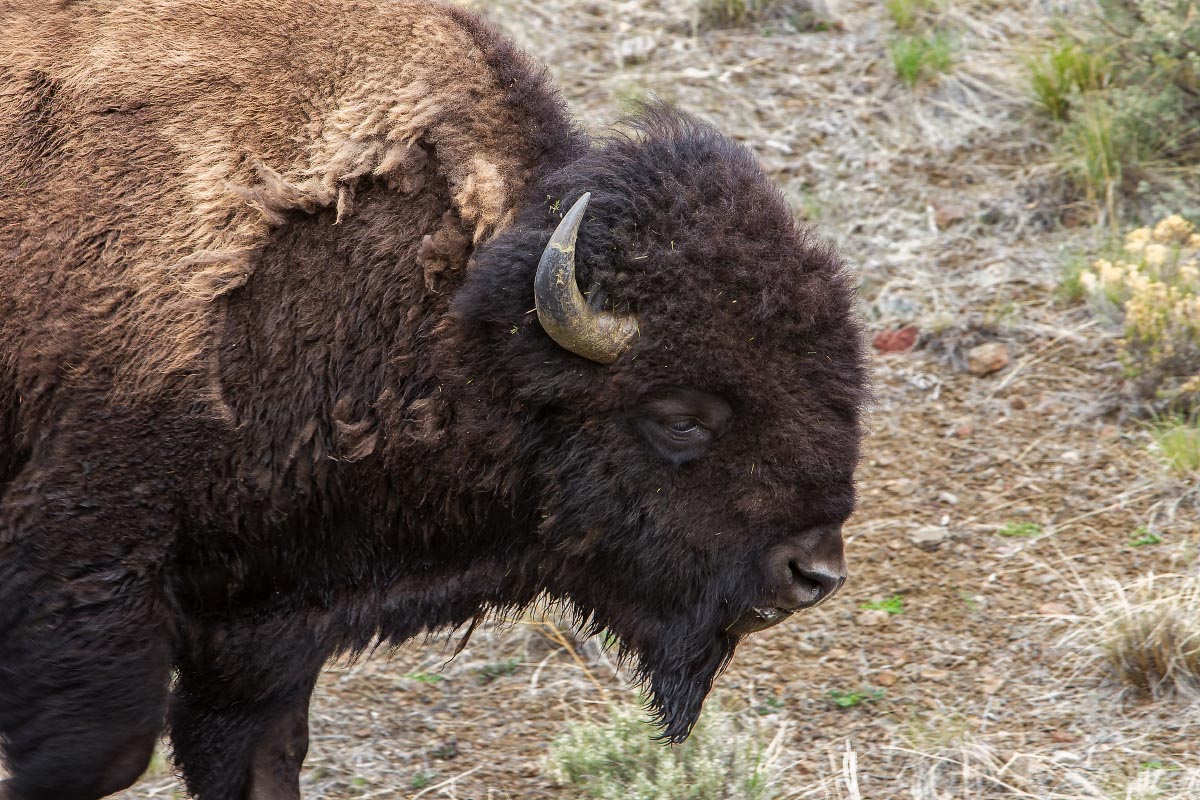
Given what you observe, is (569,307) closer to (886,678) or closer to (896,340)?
(886,678)

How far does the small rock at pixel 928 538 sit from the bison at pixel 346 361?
1.87 meters

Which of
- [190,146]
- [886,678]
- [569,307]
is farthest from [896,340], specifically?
[190,146]

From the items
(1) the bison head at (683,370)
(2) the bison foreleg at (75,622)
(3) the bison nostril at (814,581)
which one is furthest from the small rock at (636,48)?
(2) the bison foreleg at (75,622)

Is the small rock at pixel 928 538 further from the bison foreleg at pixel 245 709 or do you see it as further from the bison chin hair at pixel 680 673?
the bison foreleg at pixel 245 709

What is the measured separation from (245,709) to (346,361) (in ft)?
3.38

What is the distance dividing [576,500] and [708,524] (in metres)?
0.33

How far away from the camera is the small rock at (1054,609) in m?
4.68

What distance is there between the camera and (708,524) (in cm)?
327

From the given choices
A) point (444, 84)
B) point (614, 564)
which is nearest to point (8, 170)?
point (444, 84)

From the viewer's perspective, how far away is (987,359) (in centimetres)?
598

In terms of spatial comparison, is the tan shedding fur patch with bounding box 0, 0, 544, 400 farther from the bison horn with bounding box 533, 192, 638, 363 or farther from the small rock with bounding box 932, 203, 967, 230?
the small rock with bounding box 932, 203, 967, 230

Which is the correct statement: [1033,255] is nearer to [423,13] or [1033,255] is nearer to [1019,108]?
[1019,108]

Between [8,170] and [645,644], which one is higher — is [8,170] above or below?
above

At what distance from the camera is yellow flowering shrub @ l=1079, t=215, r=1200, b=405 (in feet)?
17.8
